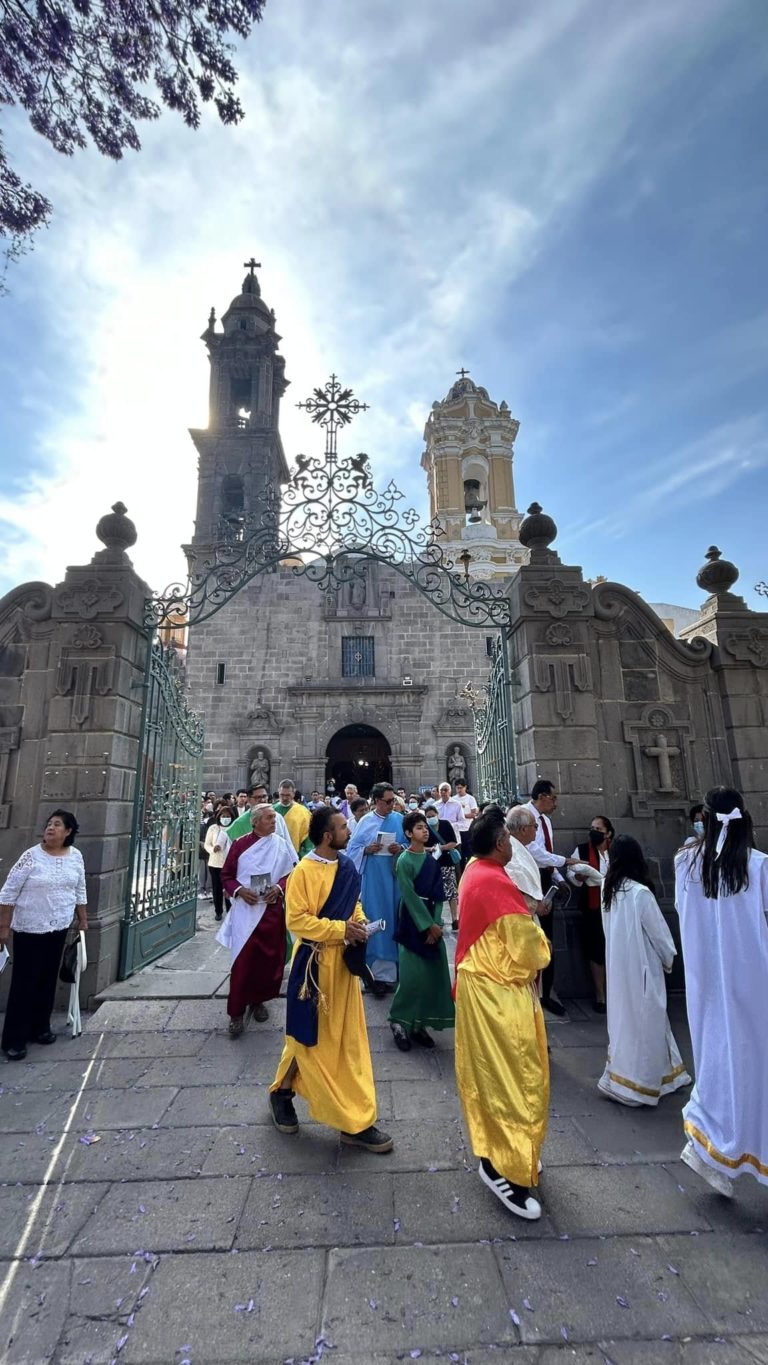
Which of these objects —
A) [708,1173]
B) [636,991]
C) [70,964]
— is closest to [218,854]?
[70,964]

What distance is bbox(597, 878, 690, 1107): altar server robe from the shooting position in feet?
12.5

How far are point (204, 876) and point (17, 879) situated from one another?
30.1 ft

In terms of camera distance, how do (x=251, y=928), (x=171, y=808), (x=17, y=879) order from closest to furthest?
(x=17, y=879) → (x=251, y=928) → (x=171, y=808)

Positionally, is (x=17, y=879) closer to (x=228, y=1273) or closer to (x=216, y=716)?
(x=228, y=1273)

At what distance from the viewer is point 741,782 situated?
6117mm

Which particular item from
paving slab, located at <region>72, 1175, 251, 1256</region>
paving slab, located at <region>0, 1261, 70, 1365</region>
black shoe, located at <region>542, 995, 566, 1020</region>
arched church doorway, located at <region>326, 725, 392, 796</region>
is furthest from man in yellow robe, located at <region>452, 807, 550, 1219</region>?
arched church doorway, located at <region>326, 725, 392, 796</region>

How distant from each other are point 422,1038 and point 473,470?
30.2 m

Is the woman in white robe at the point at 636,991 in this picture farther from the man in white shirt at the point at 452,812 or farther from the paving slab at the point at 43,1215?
the man in white shirt at the point at 452,812

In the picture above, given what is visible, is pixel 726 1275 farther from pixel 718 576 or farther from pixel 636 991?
pixel 718 576

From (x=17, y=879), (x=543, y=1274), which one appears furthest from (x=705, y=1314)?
A: (x=17, y=879)

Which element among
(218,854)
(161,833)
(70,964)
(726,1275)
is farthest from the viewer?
(218,854)

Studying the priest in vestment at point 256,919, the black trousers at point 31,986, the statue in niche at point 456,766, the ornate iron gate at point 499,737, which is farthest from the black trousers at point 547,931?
the statue in niche at point 456,766

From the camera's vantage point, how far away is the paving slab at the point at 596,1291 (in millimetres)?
2170

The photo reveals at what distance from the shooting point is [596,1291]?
7.64 feet
